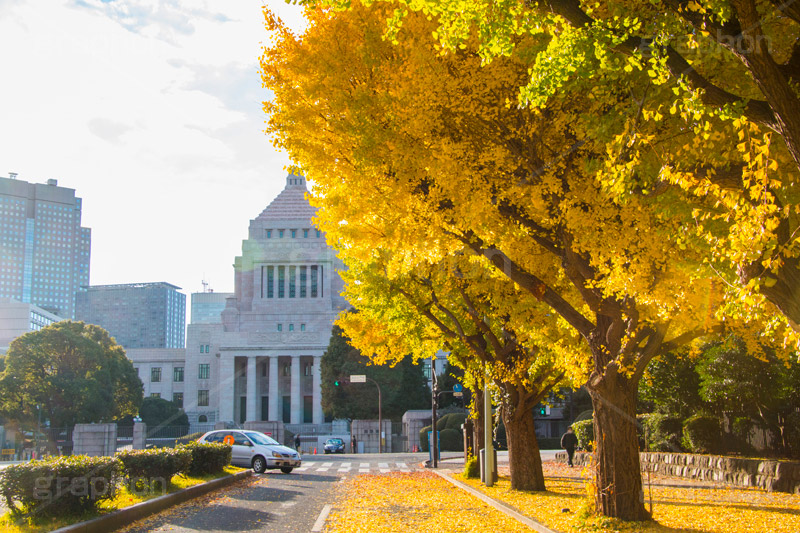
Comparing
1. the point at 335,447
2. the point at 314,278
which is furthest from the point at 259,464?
the point at 314,278

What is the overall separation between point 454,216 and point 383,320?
9716 millimetres

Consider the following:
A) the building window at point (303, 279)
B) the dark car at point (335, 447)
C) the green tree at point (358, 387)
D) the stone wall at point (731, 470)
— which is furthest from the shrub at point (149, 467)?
the building window at point (303, 279)

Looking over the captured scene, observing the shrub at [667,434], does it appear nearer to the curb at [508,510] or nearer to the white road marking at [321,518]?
the curb at [508,510]

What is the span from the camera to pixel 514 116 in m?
10.9

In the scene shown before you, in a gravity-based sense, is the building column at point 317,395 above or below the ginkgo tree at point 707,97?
below

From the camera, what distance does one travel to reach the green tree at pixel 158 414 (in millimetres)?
88625

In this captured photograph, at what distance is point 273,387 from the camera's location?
91938mm

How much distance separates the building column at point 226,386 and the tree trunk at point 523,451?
256 feet

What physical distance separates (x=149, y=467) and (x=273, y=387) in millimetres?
78124

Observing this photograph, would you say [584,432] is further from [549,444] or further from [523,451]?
[549,444]

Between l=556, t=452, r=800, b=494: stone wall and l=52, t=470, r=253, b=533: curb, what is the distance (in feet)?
29.9

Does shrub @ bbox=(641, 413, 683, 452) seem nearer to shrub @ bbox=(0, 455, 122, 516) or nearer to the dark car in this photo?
shrub @ bbox=(0, 455, 122, 516)

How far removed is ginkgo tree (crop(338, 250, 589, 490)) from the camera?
15711 millimetres

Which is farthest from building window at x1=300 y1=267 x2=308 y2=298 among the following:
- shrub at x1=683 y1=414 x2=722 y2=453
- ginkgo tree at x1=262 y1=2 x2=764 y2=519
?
ginkgo tree at x1=262 y1=2 x2=764 y2=519
